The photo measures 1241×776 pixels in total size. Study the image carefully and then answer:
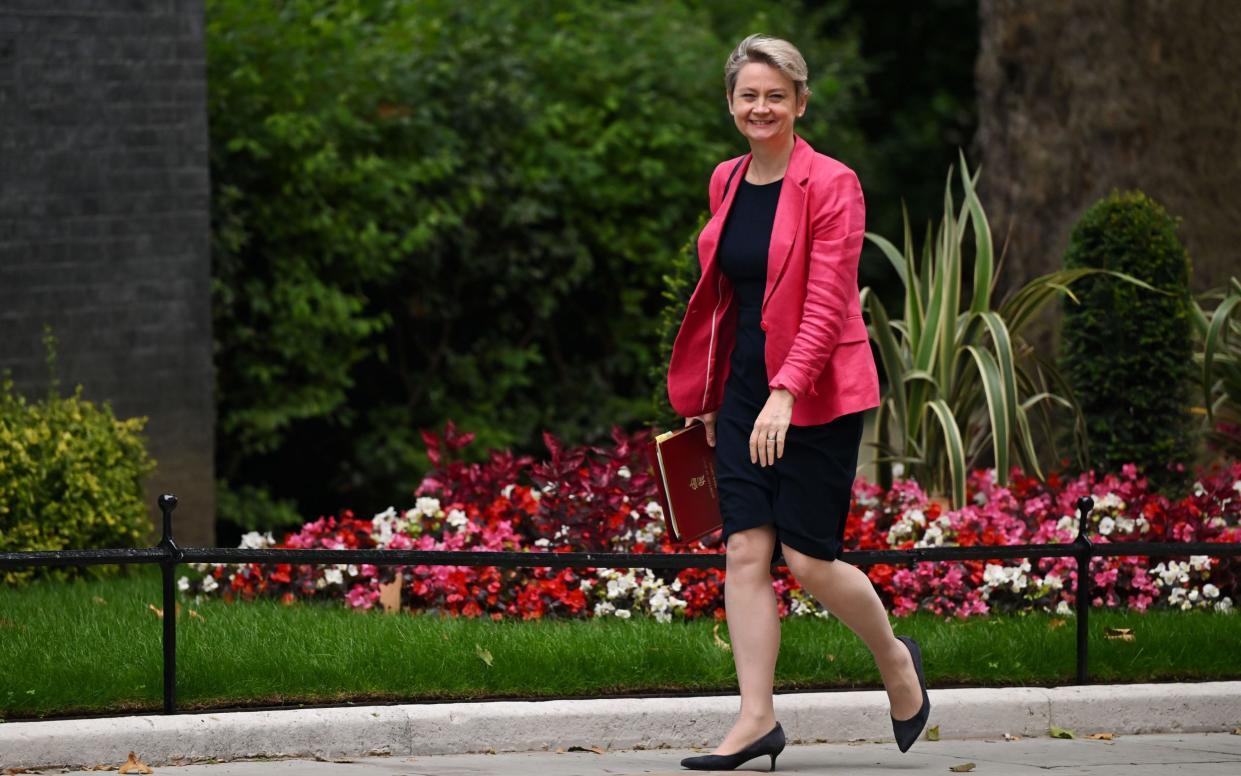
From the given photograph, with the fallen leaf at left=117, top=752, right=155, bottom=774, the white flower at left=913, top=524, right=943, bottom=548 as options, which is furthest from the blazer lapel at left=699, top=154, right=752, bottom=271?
the white flower at left=913, top=524, right=943, bottom=548

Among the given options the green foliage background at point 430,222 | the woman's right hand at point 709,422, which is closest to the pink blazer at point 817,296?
the woman's right hand at point 709,422

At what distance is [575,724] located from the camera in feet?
18.5

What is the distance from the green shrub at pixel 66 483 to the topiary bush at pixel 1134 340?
4.22 m

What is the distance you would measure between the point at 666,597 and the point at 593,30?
723 cm

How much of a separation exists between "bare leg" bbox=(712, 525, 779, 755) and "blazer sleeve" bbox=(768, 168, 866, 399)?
1.50 ft

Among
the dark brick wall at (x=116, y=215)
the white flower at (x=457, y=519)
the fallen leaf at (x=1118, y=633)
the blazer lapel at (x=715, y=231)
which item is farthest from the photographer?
the dark brick wall at (x=116, y=215)

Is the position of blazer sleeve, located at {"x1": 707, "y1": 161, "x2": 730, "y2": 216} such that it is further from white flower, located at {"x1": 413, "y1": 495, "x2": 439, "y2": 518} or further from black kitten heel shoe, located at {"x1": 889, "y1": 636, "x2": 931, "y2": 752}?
white flower, located at {"x1": 413, "y1": 495, "x2": 439, "y2": 518}

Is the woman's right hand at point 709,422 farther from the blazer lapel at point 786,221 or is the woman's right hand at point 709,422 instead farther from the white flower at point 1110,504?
the white flower at point 1110,504

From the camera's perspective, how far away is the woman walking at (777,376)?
198 inches

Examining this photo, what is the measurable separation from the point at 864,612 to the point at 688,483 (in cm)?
63

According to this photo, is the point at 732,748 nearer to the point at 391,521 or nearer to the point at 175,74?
the point at 391,521

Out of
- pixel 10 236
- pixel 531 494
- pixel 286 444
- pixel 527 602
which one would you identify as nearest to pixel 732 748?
pixel 527 602

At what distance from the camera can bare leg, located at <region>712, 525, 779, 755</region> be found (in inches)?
200

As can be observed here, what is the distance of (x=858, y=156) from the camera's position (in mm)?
17641
